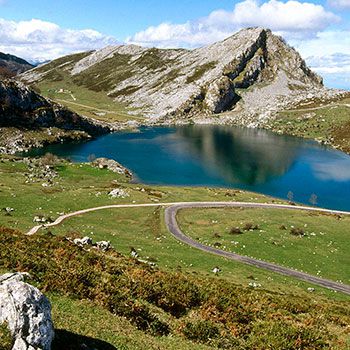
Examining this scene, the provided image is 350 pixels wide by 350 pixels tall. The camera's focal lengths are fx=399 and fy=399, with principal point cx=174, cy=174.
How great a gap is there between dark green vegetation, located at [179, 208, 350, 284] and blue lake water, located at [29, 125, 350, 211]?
122ft

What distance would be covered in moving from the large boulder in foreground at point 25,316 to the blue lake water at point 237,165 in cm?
10754

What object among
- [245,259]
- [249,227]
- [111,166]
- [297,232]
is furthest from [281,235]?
[111,166]

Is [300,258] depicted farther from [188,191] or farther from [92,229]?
[188,191]

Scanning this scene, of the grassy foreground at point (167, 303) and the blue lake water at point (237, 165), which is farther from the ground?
the grassy foreground at point (167, 303)

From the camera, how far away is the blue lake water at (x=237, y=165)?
5054 inches

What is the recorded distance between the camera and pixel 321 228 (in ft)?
248

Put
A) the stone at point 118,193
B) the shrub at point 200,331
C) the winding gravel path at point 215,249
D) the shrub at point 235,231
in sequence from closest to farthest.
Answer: the shrub at point 200,331 < the winding gravel path at point 215,249 < the shrub at point 235,231 < the stone at point 118,193

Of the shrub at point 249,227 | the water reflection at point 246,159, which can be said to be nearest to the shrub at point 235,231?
the shrub at point 249,227

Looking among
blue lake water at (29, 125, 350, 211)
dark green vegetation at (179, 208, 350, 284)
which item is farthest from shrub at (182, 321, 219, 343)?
blue lake water at (29, 125, 350, 211)

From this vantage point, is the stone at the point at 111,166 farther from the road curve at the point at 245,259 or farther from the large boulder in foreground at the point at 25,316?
the large boulder in foreground at the point at 25,316

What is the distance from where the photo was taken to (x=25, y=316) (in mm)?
16516

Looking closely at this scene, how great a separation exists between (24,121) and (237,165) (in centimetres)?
9969

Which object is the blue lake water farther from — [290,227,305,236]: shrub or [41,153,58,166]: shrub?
[290,227,305,236]: shrub

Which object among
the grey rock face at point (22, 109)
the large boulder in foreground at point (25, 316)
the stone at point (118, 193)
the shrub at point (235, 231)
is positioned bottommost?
the shrub at point (235, 231)
